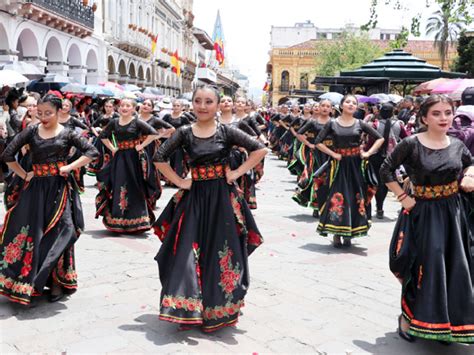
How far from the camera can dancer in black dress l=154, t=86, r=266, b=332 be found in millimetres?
4414

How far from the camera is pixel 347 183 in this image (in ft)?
23.9

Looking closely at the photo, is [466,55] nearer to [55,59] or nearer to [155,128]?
[55,59]

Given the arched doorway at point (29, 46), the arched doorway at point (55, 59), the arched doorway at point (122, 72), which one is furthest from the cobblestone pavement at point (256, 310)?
the arched doorway at point (122, 72)

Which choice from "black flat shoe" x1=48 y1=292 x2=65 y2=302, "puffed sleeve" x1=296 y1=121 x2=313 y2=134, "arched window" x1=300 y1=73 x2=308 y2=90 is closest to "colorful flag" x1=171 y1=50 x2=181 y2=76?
"arched window" x1=300 y1=73 x2=308 y2=90

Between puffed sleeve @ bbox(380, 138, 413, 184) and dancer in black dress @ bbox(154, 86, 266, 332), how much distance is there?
0.91 meters

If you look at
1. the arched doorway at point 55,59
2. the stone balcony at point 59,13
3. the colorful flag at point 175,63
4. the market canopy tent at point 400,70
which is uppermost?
the colorful flag at point 175,63

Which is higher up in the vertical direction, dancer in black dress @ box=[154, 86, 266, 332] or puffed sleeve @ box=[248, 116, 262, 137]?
puffed sleeve @ box=[248, 116, 262, 137]

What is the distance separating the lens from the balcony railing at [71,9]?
72.9 feet

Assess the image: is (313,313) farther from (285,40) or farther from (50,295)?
(285,40)

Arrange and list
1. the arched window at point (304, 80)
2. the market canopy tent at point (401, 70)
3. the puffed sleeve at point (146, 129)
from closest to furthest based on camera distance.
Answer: the puffed sleeve at point (146, 129) < the market canopy tent at point (401, 70) < the arched window at point (304, 80)

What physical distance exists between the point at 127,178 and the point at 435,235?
15.5ft

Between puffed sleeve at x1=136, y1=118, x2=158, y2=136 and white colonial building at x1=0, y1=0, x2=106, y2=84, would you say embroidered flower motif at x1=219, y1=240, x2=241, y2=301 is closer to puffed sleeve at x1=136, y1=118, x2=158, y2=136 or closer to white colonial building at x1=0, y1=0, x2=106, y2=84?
puffed sleeve at x1=136, y1=118, x2=158, y2=136

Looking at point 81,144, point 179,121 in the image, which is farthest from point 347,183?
point 179,121

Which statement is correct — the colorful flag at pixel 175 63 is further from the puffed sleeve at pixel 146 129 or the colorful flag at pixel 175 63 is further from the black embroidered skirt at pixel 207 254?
the black embroidered skirt at pixel 207 254
